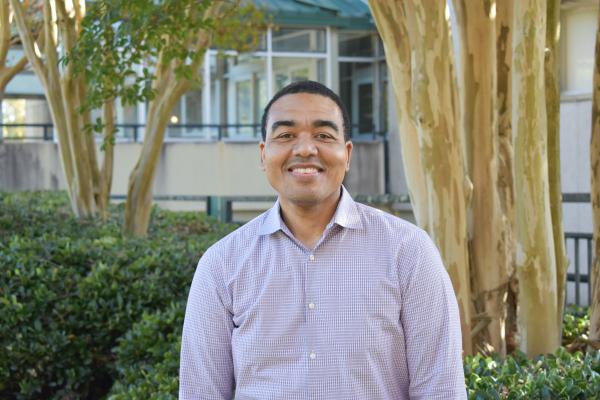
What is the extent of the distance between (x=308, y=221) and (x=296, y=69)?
25.0 meters

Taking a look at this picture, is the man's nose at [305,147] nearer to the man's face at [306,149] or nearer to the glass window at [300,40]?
the man's face at [306,149]

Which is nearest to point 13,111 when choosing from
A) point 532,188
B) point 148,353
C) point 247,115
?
point 247,115

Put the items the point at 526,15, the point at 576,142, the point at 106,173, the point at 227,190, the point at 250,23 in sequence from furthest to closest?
the point at 227,190 < the point at 250,23 < the point at 576,142 < the point at 106,173 < the point at 526,15

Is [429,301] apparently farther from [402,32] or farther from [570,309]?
[570,309]

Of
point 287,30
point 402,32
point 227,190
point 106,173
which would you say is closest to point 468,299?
point 402,32

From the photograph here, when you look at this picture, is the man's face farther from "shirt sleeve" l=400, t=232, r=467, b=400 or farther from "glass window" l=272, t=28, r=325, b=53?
"glass window" l=272, t=28, r=325, b=53

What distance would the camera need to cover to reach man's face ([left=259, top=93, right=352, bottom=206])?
10.2ft

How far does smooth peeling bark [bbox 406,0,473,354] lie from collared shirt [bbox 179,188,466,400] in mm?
2676

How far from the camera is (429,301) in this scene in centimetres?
302

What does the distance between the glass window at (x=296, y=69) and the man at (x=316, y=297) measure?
2450 cm

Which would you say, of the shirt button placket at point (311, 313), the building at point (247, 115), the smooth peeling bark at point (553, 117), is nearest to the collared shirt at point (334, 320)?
the shirt button placket at point (311, 313)

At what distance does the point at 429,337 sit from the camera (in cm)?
300

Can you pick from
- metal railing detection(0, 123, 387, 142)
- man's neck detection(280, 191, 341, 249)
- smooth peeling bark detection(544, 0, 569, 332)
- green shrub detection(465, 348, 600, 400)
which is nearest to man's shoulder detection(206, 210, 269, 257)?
man's neck detection(280, 191, 341, 249)

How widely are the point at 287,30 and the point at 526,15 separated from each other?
21.5 m
